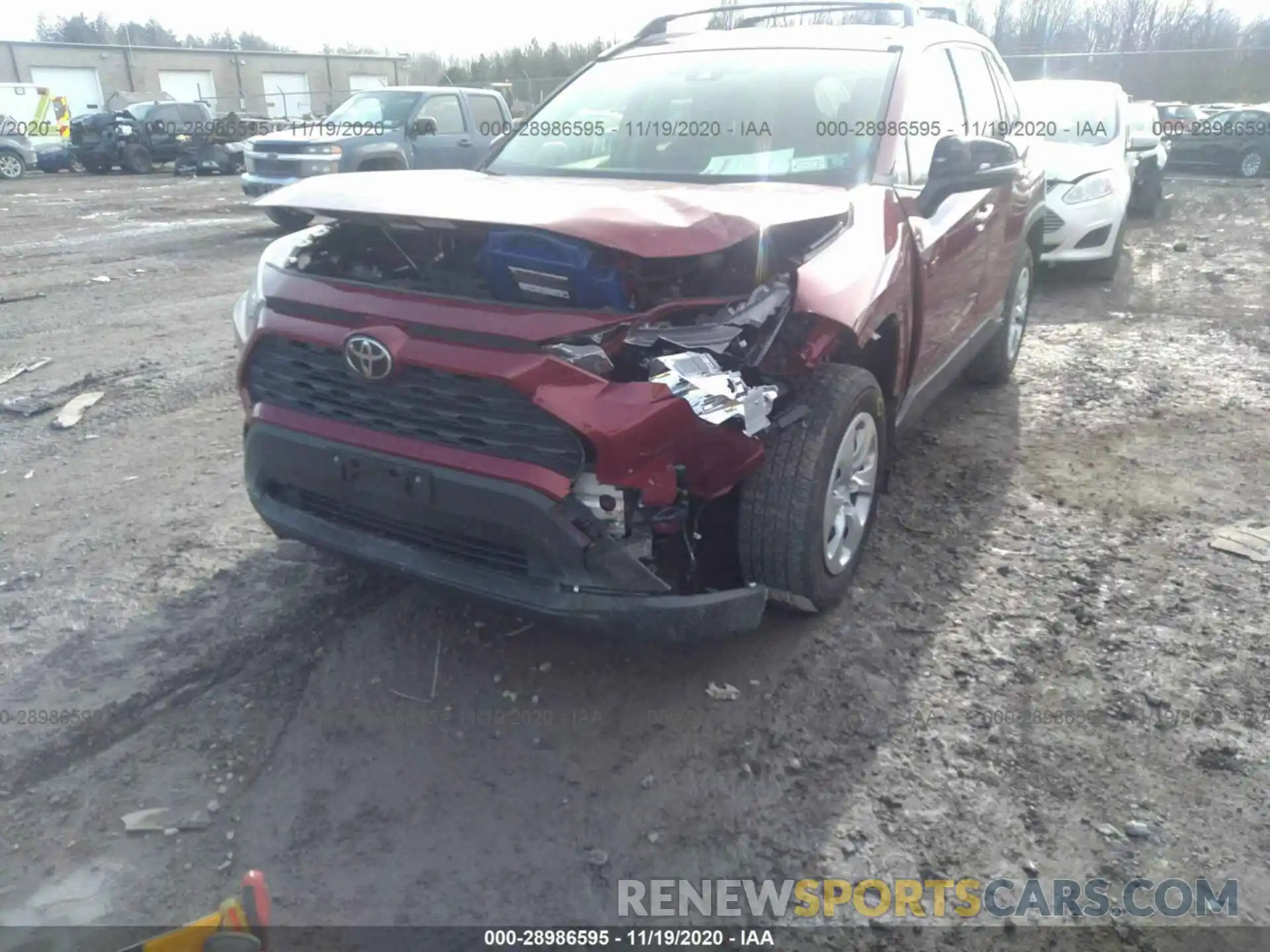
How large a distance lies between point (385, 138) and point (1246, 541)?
1143 centimetres

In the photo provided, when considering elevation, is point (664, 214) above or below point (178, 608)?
above

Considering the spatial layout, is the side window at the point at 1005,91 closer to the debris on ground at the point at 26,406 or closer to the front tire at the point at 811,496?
the front tire at the point at 811,496

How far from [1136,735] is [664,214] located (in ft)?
6.48

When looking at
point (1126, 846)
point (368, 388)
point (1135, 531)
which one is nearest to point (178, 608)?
point (368, 388)

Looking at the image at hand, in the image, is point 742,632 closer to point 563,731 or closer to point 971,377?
point 563,731

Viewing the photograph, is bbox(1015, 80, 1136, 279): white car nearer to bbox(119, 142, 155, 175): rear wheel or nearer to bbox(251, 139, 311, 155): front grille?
bbox(251, 139, 311, 155): front grille

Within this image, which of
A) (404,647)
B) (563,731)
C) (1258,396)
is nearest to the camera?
(563,731)

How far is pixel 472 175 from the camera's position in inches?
149

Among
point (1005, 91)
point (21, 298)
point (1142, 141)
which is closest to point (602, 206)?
point (1005, 91)

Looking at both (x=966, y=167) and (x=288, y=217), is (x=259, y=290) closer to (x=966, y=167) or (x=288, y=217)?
(x=288, y=217)

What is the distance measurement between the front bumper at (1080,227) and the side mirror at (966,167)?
16.8 feet

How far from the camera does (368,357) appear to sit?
2.61 m

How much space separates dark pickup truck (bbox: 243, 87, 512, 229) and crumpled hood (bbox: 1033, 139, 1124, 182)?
266 inches
